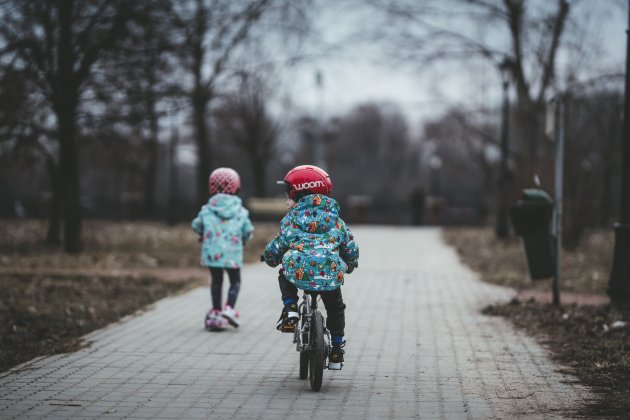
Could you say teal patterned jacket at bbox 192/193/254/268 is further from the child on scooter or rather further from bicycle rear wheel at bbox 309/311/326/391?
bicycle rear wheel at bbox 309/311/326/391

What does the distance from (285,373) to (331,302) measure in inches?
34.9

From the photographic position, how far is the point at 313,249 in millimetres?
5953

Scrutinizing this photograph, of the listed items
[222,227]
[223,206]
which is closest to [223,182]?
[223,206]

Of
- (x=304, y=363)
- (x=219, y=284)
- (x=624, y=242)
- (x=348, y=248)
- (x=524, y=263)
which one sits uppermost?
(x=348, y=248)

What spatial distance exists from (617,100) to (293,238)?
74.2ft

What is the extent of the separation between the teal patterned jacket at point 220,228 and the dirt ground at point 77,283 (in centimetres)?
145

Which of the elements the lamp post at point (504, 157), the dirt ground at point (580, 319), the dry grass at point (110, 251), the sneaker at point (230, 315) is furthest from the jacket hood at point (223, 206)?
the lamp post at point (504, 157)

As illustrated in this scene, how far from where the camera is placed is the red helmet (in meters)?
6.04

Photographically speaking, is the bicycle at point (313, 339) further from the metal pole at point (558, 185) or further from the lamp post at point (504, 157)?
the lamp post at point (504, 157)

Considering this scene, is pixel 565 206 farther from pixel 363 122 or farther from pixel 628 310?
pixel 363 122

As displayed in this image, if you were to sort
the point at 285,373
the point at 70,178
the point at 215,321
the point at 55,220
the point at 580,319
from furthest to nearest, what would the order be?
the point at 55,220 < the point at 70,178 < the point at 580,319 < the point at 215,321 < the point at 285,373

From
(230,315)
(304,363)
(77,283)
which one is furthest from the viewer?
(77,283)

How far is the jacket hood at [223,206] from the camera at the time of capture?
857cm

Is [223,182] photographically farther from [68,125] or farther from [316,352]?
[68,125]
